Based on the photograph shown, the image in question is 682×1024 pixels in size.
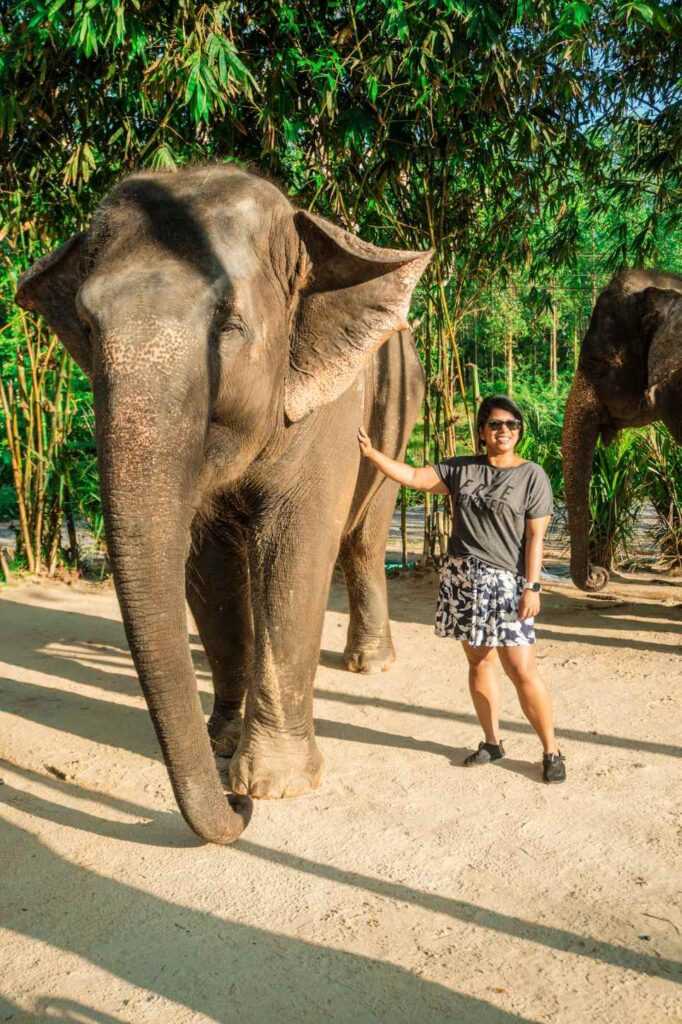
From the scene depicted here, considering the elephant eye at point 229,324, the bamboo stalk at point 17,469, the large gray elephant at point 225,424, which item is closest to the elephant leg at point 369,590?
the large gray elephant at point 225,424

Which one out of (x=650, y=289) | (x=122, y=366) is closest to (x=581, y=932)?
(x=122, y=366)

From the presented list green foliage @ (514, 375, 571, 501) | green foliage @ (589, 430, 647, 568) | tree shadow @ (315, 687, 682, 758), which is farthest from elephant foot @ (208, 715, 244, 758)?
green foliage @ (589, 430, 647, 568)

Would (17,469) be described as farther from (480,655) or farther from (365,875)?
(365,875)

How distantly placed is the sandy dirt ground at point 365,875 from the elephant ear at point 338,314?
1.43m

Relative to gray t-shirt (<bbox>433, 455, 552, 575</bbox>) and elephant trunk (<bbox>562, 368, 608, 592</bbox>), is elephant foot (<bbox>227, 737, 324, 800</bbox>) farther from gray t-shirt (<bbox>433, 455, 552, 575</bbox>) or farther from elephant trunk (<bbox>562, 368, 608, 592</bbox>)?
elephant trunk (<bbox>562, 368, 608, 592</bbox>)

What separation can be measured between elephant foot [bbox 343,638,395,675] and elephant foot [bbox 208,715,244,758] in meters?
1.41

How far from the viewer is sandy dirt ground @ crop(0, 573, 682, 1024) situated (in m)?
2.42

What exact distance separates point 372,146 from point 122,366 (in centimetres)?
417

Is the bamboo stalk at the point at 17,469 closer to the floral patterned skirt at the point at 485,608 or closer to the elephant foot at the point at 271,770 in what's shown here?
the elephant foot at the point at 271,770

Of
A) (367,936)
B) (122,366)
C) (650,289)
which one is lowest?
(367,936)

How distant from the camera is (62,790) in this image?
3768mm

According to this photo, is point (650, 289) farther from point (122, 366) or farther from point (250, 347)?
point (122, 366)

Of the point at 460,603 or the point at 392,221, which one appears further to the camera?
the point at 392,221

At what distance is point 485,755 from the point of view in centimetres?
397
